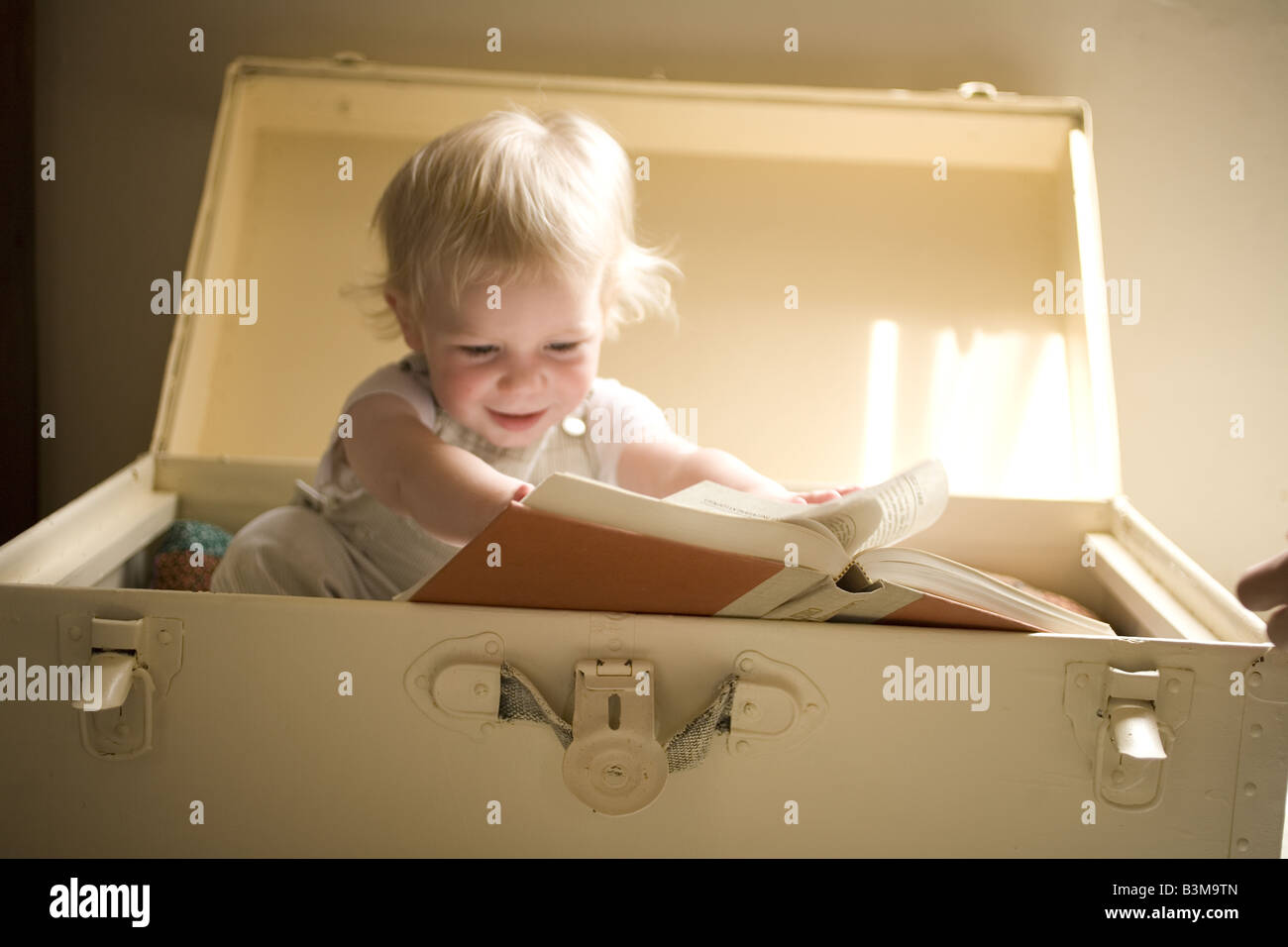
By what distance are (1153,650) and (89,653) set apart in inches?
29.1

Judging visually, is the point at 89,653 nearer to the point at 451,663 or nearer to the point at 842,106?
the point at 451,663

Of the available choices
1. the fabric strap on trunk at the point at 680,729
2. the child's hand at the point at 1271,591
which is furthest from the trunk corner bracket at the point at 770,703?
the child's hand at the point at 1271,591

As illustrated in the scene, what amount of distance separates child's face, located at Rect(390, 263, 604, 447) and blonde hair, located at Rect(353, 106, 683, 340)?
16 mm

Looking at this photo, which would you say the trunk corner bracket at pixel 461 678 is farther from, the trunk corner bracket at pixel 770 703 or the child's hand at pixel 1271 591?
the child's hand at pixel 1271 591

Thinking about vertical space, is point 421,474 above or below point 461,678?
above

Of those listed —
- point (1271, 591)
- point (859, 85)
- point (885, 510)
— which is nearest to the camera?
point (1271, 591)

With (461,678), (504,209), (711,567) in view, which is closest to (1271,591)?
(711,567)

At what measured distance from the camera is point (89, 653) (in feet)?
2.60

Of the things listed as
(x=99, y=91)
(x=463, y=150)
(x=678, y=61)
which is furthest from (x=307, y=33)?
(x=463, y=150)

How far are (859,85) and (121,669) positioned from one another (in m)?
1.20

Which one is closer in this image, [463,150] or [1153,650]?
[1153,650]

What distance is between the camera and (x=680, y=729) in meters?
0.80

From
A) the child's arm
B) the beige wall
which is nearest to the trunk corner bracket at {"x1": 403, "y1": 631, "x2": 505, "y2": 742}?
the child's arm

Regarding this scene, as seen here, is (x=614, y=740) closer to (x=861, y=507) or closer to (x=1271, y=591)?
(x=861, y=507)
